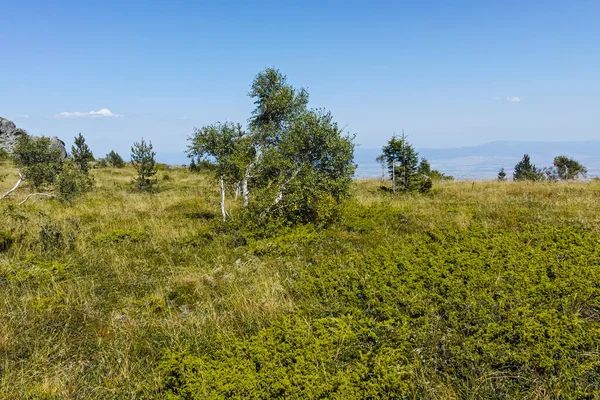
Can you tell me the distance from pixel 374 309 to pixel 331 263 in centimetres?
216

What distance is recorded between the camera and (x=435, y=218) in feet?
39.0

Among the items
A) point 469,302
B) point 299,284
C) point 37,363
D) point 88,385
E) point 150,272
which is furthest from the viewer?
point 150,272

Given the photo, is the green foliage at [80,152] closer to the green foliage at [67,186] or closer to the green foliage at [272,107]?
the green foliage at [67,186]

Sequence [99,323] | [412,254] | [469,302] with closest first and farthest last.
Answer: [469,302]
[99,323]
[412,254]

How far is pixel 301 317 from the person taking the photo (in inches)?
189

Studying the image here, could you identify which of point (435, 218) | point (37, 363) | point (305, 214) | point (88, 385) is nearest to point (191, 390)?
point (88, 385)

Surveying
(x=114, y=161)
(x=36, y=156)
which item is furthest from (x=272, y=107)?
(x=114, y=161)

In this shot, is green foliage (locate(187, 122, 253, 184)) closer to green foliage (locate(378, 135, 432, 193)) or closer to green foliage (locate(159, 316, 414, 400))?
green foliage (locate(159, 316, 414, 400))

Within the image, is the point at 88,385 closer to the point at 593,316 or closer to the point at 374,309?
the point at 374,309

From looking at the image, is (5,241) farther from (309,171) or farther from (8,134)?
(8,134)

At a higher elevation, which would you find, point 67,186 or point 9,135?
point 9,135

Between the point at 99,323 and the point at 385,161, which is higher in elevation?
the point at 385,161

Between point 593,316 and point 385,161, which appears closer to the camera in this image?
point 593,316

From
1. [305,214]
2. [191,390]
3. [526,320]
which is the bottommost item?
[191,390]
